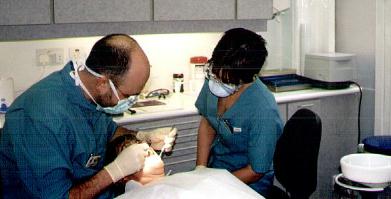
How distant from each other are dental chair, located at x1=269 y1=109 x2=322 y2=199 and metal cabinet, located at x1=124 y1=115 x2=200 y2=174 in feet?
2.99

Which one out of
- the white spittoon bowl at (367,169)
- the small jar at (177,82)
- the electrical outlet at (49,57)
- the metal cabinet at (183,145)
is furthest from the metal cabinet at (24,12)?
the white spittoon bowl at (367,169)

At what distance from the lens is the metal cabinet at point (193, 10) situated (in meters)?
3.15

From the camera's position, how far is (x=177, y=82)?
3564 mm

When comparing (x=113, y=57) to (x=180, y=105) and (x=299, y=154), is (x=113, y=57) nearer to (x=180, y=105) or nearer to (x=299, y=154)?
(x=299, y=154)

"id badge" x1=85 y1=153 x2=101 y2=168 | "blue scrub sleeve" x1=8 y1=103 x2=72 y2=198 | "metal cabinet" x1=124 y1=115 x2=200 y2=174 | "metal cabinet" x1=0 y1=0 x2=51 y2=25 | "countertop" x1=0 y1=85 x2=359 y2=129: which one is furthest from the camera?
"metal cabinet" x1=124 y1=115 x2=200 y2=174

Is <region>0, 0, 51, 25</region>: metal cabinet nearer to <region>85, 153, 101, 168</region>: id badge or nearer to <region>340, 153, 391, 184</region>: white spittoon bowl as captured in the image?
<region>85, 153, 101, 168</region>: id badge

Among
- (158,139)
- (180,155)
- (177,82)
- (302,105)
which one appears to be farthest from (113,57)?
(302,105)

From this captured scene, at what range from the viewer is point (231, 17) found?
3.38 metres

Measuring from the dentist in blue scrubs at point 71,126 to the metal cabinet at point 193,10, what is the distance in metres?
1.45

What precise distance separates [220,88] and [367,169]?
30.2 inches

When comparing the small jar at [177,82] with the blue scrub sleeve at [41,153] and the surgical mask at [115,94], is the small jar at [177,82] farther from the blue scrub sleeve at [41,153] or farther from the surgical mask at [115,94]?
the blue scrub sleeve at [41,153]

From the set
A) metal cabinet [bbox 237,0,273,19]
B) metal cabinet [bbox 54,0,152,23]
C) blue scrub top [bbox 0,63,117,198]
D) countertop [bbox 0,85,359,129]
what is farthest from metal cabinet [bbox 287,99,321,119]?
blue scrub top [bbox 0,63,117,198]

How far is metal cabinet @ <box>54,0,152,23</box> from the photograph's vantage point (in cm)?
288

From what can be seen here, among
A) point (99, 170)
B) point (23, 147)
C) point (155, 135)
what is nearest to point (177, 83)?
point (155, 135)
